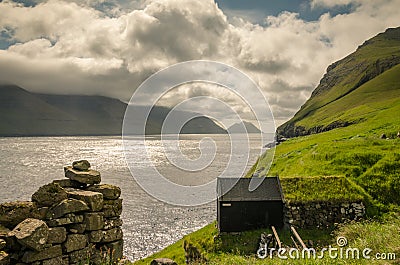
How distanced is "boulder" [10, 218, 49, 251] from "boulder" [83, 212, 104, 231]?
178cm

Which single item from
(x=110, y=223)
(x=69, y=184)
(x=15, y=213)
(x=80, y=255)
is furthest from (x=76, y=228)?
(x=69, y=184)

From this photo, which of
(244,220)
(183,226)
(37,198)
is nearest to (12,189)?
(183,226)

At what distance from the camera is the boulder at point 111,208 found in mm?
14992

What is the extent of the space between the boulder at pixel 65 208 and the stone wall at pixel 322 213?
81.3 ft

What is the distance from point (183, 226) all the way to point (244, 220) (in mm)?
28937

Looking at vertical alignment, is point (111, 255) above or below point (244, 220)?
above

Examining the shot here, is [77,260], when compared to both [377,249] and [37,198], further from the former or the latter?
[377,249]

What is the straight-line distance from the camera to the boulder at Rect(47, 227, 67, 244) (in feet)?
42.0

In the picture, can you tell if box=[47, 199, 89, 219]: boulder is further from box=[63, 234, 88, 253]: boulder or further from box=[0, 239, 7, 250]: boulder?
box=[0, 239, 7, 250]: boulder

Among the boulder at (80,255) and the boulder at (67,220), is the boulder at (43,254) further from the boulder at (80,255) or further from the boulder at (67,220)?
the boulder at (67,220)

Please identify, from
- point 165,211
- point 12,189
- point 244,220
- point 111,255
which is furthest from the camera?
Result: point 12,189

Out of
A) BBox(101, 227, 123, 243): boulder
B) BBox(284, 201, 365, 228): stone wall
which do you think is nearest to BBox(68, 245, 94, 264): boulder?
BBox(101, 227, 123, 243): boulder

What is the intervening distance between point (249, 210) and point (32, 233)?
26279 mm

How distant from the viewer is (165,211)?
7119 centimetres
